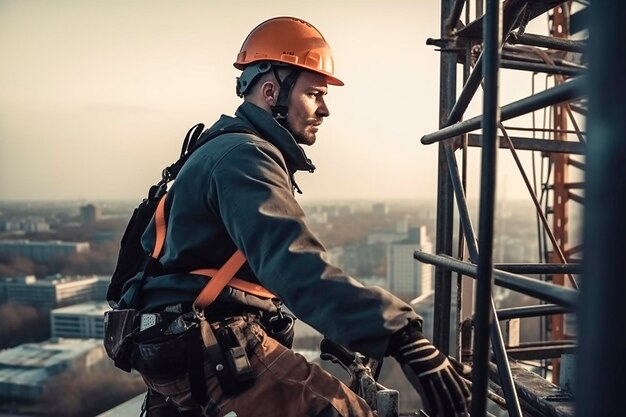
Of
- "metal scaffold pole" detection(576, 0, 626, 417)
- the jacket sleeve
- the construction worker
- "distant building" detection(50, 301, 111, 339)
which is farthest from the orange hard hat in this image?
"distant building" detection(50, 301, 111, 339)

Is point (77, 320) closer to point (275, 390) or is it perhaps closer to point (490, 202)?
point (275, 390)

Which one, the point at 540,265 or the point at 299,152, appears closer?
the point at 299,152

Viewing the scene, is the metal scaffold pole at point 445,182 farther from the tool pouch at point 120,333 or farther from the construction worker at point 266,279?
the tool pouch at point 120,333

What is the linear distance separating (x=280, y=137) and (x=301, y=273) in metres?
0.93

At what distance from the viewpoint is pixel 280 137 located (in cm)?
267

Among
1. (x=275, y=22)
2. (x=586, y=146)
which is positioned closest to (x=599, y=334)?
(x=586, y=146)

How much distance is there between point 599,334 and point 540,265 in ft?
10.2

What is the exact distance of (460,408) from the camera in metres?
1.91

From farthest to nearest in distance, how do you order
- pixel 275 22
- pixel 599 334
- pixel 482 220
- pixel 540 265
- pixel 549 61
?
1. pixel 549 61
2. pixel 540 265
3. pixel 275 22
4. pixel 482 220
5. pixel 599 334

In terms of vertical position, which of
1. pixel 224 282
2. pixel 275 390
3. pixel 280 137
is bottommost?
pixel 275 390

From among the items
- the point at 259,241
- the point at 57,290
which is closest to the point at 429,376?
the point at 259,241

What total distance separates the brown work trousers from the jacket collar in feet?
2.54

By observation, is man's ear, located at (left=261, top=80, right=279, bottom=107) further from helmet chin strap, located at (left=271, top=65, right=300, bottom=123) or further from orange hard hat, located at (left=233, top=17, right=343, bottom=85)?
orange hard hat, located at (left=233, top=17, right=343, bottom=85)

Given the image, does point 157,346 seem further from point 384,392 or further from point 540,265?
point 540,265
